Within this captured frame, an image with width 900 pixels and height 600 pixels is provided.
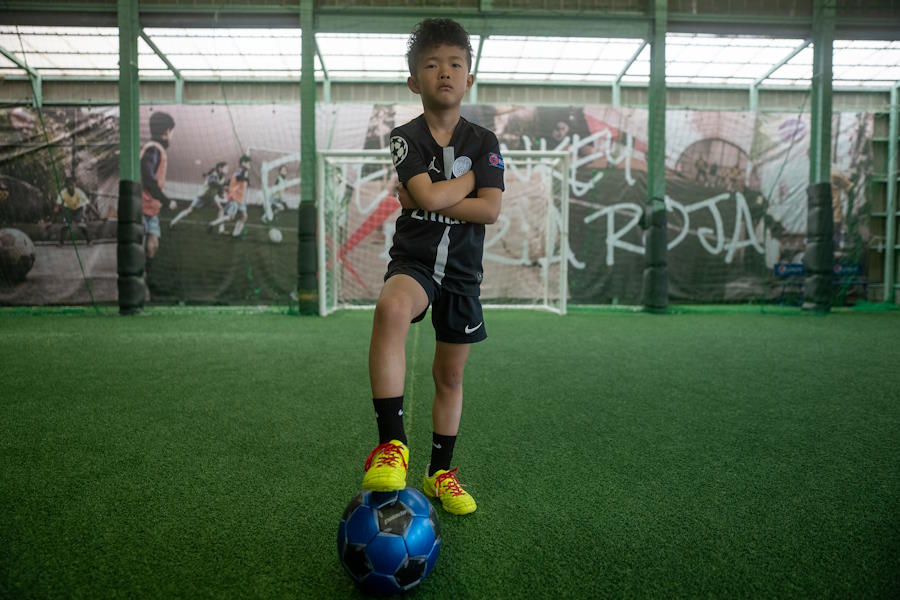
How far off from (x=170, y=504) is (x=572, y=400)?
186 cm

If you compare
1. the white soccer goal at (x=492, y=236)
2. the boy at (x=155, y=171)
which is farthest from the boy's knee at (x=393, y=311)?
the boy at (x=155, y=171)

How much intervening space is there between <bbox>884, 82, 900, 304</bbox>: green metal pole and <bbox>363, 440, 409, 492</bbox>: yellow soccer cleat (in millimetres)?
11234

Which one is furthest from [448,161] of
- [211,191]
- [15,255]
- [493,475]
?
[15,255]

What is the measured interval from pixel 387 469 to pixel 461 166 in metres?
0.85

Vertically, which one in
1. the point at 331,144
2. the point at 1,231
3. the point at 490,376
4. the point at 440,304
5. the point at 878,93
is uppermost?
the point at 878,93

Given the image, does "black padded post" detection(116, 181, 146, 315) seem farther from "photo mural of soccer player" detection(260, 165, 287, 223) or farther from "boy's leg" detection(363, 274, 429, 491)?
"boy's leg" detection(363, 274, 429, 491)

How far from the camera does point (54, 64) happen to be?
398 inches

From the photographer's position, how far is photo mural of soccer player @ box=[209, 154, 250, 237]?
379 inches

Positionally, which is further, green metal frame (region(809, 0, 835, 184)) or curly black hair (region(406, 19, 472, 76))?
green metal frame (region(809, 0, 835, 184))

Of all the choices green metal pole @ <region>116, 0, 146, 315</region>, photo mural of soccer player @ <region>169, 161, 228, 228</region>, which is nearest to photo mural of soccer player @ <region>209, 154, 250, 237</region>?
photo mural of soccer player @ <region>169, 161, 228, 228</region>

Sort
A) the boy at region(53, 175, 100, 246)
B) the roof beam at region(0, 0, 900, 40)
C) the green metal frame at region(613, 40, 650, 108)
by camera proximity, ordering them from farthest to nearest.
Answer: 1. the green metal frame at region(613, 40, 650, 108)
2. the boy at region(53, 175, 100, 246)
3. the roof beam at region(0, 0, 900, 40)

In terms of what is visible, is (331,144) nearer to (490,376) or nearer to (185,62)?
(185,62)

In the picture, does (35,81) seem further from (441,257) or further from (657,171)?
(441,257)

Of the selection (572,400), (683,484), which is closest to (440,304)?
(683,484)
